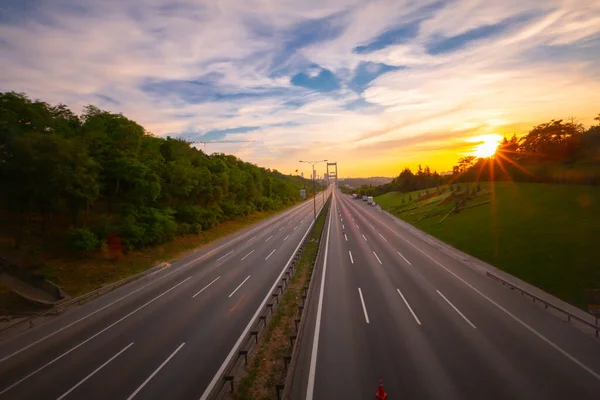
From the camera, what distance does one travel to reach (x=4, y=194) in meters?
23.1

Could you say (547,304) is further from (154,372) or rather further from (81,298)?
(81,298)

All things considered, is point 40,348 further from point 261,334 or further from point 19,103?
point 19,103

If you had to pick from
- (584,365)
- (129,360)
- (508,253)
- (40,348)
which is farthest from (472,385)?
(508,253)

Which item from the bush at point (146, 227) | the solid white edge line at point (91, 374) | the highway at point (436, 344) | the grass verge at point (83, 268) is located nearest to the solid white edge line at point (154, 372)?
the solid white edge line at point (91, 374)

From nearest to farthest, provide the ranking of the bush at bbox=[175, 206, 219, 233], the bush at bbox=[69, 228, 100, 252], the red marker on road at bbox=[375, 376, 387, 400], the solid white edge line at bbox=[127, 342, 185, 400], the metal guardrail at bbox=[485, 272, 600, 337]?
the red marker on road at bbox=[375, 376, 387, 400], the solid white edge line at bbox=[127, 342, 185, 400], the metal guardrail at bbox=[485, 272, 600, 337], the bush at bbox=[69, 228, 100, 252], the bush at bbox=[175, 206, 219, 233]

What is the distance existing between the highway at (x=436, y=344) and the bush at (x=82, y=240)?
724 inches

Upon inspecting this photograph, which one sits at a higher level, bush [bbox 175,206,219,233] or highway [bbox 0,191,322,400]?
bush [bbox 175,206,219,233]

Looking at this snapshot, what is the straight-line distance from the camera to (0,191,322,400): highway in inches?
413

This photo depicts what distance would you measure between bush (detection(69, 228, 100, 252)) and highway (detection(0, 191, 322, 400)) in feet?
18.2

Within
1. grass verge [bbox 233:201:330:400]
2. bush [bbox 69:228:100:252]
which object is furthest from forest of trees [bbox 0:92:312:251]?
grass verge [bbox 233:201:330:400]

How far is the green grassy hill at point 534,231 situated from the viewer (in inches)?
802

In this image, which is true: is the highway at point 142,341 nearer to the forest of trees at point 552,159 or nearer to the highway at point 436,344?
the highway at point 436,344

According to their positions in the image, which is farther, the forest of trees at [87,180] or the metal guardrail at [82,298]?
the forest of trees at [87,180]

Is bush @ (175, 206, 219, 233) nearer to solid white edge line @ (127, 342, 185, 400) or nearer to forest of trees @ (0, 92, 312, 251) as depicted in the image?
forest of trees @ (0, 92, 312, 251)
